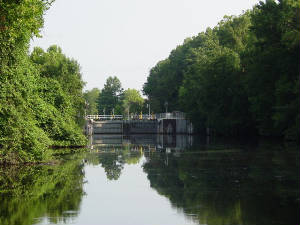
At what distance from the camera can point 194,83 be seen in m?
82.6

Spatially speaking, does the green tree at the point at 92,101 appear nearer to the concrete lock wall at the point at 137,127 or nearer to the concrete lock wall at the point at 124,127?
the concrete lock wall at the point at 124,127

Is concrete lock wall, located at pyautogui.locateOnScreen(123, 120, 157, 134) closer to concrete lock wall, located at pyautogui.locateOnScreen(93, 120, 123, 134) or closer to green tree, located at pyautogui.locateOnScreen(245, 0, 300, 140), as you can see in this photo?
concrete lock wall, located at pyautogui.locateOnScreen(93, 120, 123, 134)

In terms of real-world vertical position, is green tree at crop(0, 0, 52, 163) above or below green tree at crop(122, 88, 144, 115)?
below

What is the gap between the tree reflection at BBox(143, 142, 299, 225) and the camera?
49.7 ft

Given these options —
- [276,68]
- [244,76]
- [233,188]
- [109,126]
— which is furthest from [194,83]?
[233,188]

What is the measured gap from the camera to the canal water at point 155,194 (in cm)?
1518

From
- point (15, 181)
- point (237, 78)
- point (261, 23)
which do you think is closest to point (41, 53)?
point (237, 78)

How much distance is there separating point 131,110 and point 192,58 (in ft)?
146

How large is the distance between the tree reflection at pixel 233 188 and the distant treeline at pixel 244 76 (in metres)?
16.5

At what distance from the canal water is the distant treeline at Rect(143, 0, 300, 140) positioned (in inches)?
719

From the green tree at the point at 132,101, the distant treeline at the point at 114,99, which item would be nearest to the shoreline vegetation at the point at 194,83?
the green tree at the point at 132,101

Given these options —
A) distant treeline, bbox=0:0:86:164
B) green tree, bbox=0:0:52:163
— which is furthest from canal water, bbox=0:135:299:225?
distant treeline, bbox=0:0:86:164

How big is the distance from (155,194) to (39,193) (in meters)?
4.24

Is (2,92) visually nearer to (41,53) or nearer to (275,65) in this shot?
(275,65)
